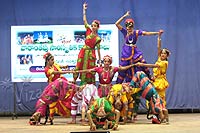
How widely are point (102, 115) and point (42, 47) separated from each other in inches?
146

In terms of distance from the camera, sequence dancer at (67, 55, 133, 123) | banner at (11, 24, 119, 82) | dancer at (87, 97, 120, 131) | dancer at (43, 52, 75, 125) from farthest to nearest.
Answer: banner at (11, 24, 119, 82) → dancer at (43, 52, 75, 125) → dancer at (67, 55, 133, 123) → dancer at (87, 97, 120, 131)

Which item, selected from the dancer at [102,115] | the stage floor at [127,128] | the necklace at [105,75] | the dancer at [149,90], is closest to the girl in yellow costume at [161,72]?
the dancer at [149,90]

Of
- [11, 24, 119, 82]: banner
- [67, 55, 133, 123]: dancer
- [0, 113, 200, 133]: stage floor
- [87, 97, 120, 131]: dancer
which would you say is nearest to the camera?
[0, 113, 200, 133]: stage floor

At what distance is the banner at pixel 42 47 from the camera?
354 inches

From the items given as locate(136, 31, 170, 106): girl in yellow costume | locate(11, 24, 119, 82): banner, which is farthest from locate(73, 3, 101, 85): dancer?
locate(11, 24, 119, 82): banner

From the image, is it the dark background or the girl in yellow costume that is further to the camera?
the dark background

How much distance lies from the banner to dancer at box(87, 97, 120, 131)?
314 centimetres

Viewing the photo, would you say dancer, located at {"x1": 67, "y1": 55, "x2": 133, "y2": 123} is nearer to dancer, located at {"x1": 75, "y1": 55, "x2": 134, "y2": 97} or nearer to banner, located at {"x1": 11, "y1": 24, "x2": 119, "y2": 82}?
dancer, located at {"x1": 75, "y1": 55, "x2": 134, "y2": 97}

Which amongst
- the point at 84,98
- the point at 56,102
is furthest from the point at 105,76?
the point at 56,102

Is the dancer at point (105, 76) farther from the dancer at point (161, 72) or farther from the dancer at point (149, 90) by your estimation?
the dancer at point (161, 72)

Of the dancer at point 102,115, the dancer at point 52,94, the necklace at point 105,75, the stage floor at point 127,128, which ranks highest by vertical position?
the necklace at point 105,75

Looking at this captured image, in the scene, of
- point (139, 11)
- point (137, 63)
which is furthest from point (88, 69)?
point (139, 11)

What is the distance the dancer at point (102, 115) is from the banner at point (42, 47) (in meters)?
3.14

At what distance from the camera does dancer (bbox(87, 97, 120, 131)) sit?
5.71 metres
